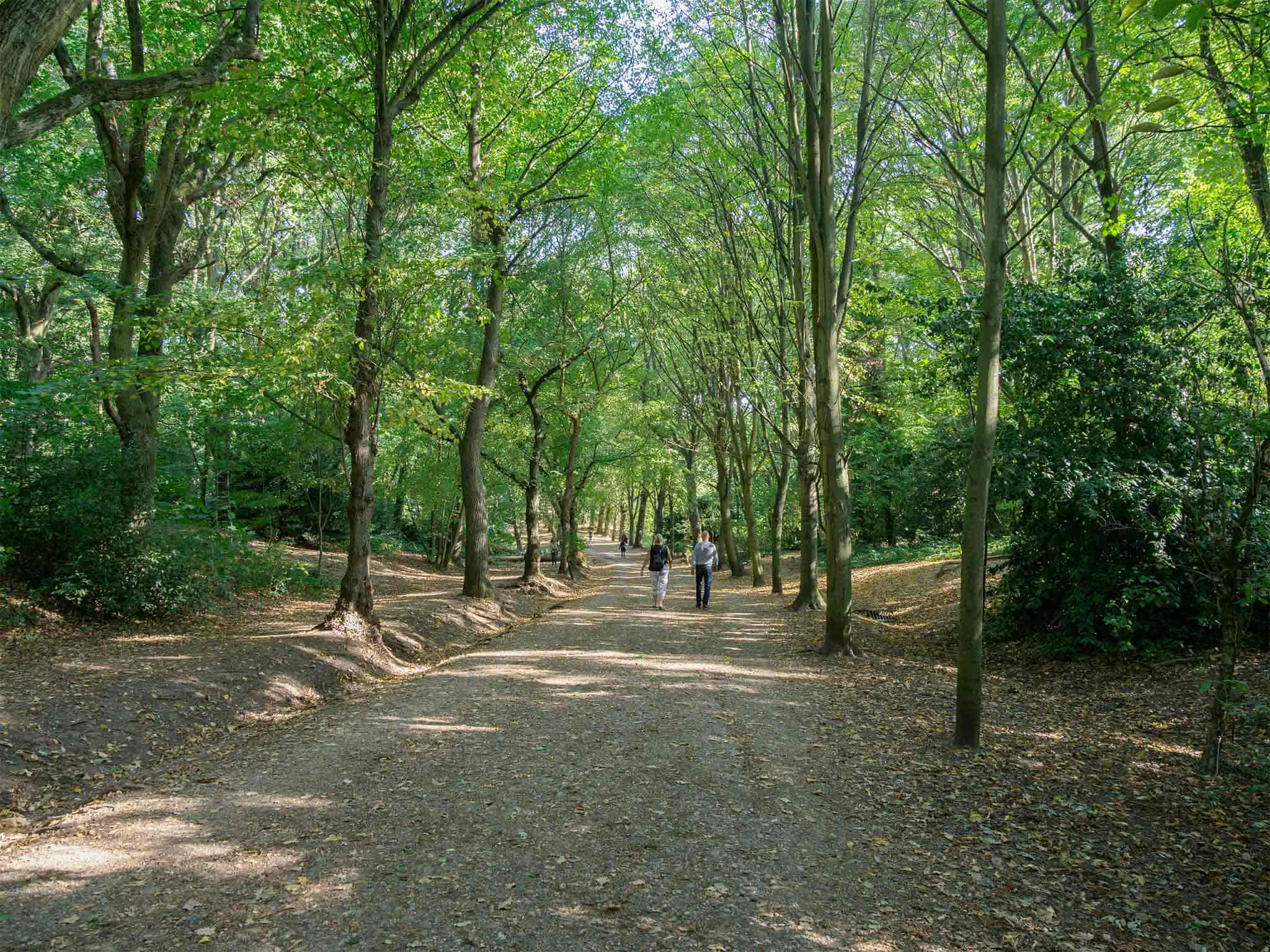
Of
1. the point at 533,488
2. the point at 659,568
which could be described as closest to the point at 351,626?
the point at 659,568

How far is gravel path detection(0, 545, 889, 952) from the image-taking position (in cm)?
349

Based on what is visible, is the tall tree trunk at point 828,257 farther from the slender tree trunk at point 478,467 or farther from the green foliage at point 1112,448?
the slender tree trunk at point 478,467

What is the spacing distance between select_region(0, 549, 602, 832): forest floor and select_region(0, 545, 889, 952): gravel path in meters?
0.52

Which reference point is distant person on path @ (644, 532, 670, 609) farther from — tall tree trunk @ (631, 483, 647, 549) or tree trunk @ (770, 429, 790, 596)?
tall tree trunk @ (631, 483, 647, 549)

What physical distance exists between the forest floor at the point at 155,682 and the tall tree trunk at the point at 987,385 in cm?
682

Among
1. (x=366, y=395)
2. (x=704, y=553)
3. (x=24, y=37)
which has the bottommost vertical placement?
(x=704, y=553)

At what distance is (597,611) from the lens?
682 inches

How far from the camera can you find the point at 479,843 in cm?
442

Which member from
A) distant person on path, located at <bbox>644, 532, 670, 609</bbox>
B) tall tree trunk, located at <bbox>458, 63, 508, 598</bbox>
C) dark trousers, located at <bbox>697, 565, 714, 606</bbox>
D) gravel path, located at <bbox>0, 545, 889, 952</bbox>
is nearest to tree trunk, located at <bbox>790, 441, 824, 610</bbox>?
dark trousers, located at <bbox>697, 565, 714, 606</bbox>

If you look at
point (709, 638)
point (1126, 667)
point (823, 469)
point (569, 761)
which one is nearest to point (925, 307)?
point (823, 469)

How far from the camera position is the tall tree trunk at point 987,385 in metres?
6.07

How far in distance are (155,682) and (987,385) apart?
27.6ft

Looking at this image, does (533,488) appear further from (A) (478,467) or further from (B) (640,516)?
(B) (640,516)

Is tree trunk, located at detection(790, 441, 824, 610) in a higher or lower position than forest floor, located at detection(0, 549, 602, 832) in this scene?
higher
